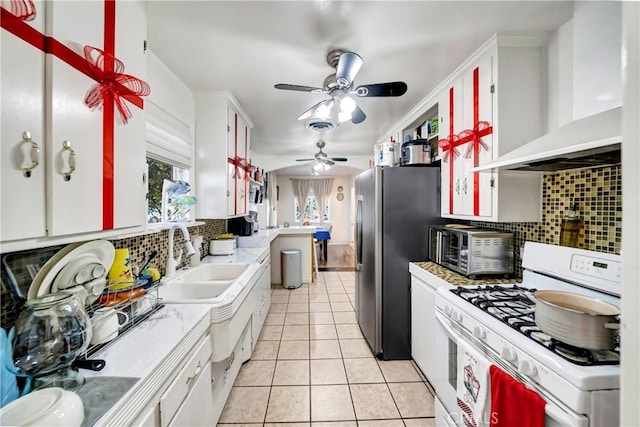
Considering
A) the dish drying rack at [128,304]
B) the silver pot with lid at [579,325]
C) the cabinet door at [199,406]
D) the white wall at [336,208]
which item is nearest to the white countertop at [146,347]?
the dish drying rack at [128,304]

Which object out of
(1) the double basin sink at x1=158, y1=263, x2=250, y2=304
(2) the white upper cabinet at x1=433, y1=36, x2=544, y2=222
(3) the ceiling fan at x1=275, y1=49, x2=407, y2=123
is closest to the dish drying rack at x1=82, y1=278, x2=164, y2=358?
(1) the double basin sink at x1=158, y1=263, x2=250, y2=304

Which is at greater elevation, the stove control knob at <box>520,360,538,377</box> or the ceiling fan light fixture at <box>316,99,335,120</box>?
the ceiling fan light fixture at <box>316,99,335,120</box>

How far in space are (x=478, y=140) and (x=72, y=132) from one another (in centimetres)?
215

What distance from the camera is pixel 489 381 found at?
3.23 ft

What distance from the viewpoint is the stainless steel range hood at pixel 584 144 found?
0.88 metres

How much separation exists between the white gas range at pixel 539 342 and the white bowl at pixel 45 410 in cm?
135

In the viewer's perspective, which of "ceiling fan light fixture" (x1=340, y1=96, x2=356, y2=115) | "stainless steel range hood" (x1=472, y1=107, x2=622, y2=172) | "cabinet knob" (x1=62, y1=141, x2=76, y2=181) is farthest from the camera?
"ceiling fan light fixture" (x1=340, y1=96, x2=356, y2=115)

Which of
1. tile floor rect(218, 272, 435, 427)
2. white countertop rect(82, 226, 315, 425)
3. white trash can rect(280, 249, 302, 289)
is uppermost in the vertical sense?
white countertop rect(82, 226, 315, 425)

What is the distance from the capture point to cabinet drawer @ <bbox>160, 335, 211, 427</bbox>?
0.90 metres

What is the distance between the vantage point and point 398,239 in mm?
2203

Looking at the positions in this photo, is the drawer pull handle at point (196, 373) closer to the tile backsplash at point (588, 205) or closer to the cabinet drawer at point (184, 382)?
the cabinet drawer at point (184, 382)

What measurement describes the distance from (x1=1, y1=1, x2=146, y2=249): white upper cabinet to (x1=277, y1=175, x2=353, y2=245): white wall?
753 cm

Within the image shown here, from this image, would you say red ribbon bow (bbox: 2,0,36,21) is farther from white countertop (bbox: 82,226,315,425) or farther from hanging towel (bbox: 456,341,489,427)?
hanging towel (bbox: 456,341,489,427)

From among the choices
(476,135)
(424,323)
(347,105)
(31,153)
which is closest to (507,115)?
(476,135)
